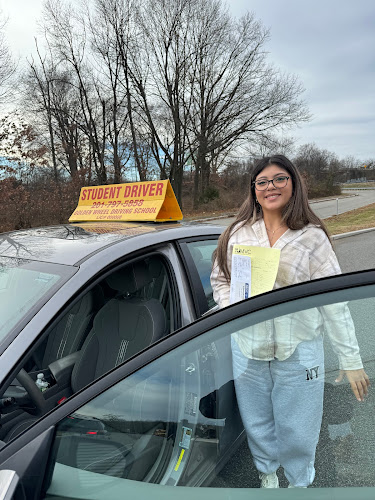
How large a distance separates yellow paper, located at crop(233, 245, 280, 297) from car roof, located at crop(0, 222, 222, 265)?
71cm

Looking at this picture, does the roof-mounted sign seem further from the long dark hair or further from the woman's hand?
the woman's hand

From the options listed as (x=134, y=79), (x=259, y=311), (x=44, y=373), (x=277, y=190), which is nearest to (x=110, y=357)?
(x=44, y=373)

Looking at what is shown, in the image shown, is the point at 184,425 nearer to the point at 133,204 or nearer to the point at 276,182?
the point at 276,182

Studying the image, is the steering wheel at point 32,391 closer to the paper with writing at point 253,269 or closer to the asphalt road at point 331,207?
the paper with writing at point 253,269

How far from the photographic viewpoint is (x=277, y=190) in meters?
1.85

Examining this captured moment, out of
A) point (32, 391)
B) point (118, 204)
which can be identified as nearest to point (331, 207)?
point (118, 204)

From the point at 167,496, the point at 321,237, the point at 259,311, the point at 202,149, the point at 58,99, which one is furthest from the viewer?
the point at 202,149

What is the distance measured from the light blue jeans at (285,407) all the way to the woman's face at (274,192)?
909mm

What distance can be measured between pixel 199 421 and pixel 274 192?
1.11 meters

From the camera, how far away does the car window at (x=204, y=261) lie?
2.49m

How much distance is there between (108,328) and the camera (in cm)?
238

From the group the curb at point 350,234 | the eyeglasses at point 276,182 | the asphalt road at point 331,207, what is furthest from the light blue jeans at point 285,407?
the asphalt road at point 331,207

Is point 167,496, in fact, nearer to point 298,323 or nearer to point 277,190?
point 298,323

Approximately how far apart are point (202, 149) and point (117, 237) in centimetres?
2503
